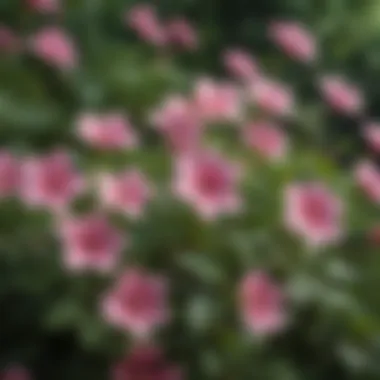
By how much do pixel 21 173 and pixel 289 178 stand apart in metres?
0.30

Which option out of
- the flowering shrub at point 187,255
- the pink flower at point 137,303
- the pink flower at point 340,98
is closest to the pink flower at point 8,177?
the flowering shrub at point 187,255

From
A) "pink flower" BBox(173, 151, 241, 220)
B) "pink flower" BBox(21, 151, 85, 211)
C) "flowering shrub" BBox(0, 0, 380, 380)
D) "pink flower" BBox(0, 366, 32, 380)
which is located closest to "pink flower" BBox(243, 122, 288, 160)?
"flowering shrub" BBox(0, 0, 380, 380)

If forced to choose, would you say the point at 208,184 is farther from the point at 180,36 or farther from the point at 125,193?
the point at 180,36

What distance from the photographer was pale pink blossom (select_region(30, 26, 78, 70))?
1240 mm

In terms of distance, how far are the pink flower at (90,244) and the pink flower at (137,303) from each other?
2 cm

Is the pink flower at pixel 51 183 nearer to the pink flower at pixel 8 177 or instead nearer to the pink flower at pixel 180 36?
the pink flower at pixel 8 177

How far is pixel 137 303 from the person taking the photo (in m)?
0.95

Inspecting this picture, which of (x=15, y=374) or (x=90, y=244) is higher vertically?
(x=90, y=244)

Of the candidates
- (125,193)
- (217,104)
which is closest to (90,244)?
(125,193)

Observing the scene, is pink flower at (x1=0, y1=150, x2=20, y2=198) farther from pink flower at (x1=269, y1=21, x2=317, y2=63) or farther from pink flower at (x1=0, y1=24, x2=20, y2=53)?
pink flower at (x1=269, y1=21, x2=317, y2=63)

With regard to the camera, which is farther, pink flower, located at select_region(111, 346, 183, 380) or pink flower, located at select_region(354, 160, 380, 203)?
pink flower, located at select_region(354, 160, 380, 203)

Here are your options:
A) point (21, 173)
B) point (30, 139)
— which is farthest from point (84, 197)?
point (30, 139)

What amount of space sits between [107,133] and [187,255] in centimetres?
19

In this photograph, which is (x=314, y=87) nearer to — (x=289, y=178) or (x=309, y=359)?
(x=289, y=178)
